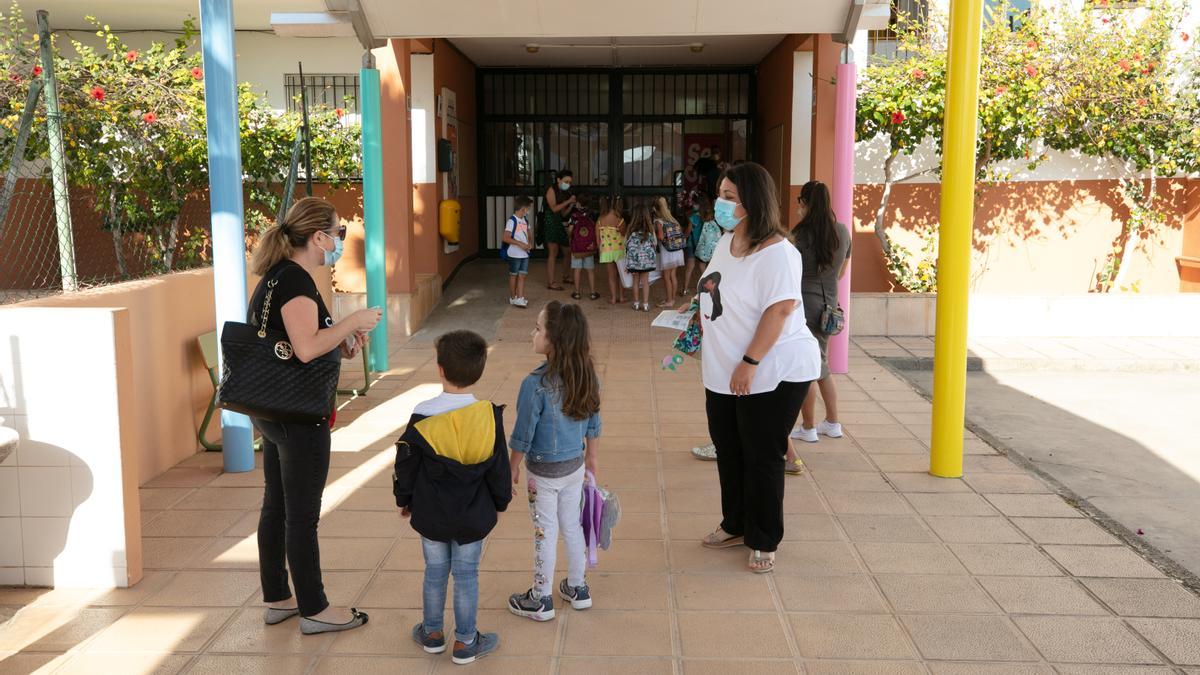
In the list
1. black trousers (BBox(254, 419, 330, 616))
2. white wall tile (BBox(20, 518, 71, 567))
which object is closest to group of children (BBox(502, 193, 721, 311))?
white wall tile (BBox(20, 518, 71, 567))

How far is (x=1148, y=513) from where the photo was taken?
211 inches

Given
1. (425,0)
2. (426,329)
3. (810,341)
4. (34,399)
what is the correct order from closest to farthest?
(34,399) → (810,341) → (425,0) → (426,329)

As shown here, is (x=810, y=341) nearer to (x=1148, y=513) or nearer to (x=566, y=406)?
(x=566, y=406)

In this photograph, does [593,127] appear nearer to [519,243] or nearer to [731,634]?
Result: [519,243]

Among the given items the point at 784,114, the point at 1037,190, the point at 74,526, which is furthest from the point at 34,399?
the point at 1037,190

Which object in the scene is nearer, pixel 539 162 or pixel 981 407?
pixel 981 407

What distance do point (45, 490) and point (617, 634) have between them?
2.19 m

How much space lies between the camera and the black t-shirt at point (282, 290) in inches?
132

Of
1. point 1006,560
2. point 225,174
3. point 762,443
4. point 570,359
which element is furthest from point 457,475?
point 225,174

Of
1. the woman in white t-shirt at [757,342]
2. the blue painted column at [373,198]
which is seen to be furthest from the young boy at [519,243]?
the woman in white t-shirt at [757,342]

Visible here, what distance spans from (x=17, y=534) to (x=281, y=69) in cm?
908

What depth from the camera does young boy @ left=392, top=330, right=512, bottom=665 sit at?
3217 mm

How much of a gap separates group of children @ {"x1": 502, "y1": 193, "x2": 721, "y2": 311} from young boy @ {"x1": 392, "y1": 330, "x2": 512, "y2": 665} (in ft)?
26.0

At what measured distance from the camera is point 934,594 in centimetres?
398
